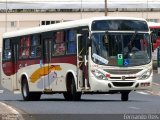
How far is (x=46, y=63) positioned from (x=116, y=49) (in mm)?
3988

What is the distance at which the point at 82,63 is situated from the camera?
28906 millimetres

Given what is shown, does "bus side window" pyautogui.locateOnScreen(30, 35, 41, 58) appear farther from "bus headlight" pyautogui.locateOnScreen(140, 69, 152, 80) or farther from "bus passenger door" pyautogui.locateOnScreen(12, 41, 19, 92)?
"bus headlight" pyautogui.locateOnScreen(140, 69, 152, 80)

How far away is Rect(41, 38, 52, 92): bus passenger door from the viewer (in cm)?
3103

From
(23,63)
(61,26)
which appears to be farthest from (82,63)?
(23,63)

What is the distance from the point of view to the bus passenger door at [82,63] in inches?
1128

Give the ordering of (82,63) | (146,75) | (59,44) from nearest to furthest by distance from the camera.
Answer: (146,75), (82,63), (59,44)

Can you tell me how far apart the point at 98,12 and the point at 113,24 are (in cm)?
6959

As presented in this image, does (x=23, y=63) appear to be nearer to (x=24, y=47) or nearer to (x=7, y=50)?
(x=24, y=47)

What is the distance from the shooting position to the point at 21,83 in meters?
33.7

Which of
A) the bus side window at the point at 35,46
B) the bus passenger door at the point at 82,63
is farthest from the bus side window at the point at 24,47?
the bus passenger door at the point at 82,63

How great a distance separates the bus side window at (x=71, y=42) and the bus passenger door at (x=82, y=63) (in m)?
0.37

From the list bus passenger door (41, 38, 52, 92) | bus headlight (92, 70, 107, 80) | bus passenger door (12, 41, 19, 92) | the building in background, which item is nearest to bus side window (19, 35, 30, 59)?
bus passenger door (12, 41, 19, 92)

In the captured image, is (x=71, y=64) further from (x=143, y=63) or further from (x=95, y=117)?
(x=95, y=117)

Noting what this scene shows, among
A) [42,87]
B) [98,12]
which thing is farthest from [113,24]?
[98,12]
